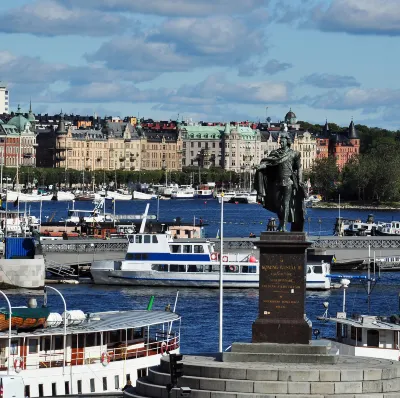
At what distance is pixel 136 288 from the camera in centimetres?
7056

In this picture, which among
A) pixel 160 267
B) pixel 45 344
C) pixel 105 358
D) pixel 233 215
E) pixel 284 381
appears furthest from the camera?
pixel 233 215

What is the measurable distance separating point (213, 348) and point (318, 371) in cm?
1908

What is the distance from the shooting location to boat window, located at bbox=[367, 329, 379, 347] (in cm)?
3822

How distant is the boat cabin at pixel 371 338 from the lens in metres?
37.9

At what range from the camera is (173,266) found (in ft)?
233

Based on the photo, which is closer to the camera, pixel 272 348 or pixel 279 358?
pixel 279 358

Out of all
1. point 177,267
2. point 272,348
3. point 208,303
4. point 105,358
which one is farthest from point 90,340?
point 177,267

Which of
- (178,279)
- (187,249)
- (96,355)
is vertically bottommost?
(96,355)

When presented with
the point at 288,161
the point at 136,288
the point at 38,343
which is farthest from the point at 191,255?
the point at 288,161

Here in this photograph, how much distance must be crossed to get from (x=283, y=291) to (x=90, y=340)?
23.3 feet

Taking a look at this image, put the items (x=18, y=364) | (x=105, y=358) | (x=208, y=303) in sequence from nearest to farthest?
(x=18, y=364) → (x=105, y=358) → (x=208, y=303)

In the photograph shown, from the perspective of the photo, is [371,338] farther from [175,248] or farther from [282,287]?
[175,248]

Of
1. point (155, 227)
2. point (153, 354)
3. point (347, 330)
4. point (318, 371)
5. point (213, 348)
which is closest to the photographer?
point (318, 371)

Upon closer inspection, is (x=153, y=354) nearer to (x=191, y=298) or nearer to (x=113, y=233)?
(x=191, y=298)
